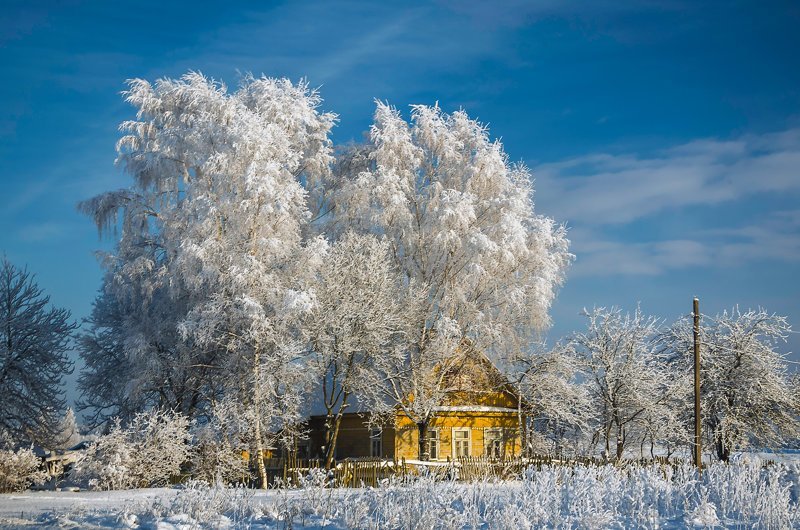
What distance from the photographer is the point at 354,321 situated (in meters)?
28.5

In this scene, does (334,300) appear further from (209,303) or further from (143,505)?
(143,505)

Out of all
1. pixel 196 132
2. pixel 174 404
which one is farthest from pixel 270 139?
pixel 174 404

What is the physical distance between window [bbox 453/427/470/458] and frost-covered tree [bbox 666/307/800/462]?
34.9ft

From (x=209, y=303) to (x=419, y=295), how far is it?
8.44 meters

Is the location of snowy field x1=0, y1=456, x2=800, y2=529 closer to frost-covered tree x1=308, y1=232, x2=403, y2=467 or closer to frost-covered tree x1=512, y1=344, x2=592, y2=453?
frost-covered tree x1=308, y1=232, x2=403, y2=467

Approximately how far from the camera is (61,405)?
29.7 meters

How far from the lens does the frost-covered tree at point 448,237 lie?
3103 cm

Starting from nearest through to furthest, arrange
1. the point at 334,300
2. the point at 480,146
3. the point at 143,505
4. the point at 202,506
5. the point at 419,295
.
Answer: the point at 202,506 → the point at 143,505 → the point at 334,300 → the point at 419,295 → the point at 480,146

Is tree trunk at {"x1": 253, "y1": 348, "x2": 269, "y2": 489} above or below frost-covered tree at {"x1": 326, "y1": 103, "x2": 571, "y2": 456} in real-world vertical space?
below

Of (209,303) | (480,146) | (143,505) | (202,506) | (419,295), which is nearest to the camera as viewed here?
(202,506)

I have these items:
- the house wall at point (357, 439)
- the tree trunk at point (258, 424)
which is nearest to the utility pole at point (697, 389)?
the house wall at point (357, 439)

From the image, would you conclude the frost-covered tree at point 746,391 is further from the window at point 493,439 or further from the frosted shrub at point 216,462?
the frosted shrub at point 216,462

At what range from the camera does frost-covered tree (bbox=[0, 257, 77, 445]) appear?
93.9ft

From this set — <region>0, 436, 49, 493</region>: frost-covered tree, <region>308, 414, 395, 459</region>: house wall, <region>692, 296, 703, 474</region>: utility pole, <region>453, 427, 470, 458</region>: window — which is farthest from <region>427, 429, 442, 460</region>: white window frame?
<region>0, 436, 49, 493</region>: frost-covered tree
